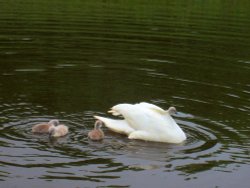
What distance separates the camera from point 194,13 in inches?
1630

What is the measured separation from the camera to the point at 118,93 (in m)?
17.8

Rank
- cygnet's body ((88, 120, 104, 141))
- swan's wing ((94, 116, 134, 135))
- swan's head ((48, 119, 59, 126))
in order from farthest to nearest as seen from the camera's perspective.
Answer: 1. swan's wing ((94, 116, 134, 135))
2. swan's head ((48, 119, 59, 126))
3. cygnet's body ((88, 120, 104, 141))

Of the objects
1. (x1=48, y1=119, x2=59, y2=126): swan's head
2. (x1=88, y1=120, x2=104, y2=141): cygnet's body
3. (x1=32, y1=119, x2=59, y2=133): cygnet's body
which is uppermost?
(x1=48, y1=119, x2=59, y2=126): swan's head

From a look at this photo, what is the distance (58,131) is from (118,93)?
15.6 ft

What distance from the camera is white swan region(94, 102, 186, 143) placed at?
1400 cm

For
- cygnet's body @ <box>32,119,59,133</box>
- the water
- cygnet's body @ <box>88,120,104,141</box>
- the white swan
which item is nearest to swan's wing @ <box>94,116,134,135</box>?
the white swan

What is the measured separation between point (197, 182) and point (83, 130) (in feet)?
11.8

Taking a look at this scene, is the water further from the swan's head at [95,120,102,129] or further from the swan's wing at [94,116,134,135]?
the swan's head at [95,120,102,129]

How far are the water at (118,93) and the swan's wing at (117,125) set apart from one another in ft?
0.75

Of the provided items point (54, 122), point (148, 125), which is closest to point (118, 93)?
point (148, 125)

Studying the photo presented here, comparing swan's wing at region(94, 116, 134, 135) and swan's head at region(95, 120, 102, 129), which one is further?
swan's wing at region(94, 116, 134, 135)

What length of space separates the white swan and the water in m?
0.22

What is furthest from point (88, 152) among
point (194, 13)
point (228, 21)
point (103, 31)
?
point (194, 13)

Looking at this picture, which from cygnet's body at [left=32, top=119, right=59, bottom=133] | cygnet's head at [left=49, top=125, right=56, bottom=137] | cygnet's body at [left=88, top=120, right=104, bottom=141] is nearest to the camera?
cygnet's head at [left=49, top=125, right=56, bottom=137]
